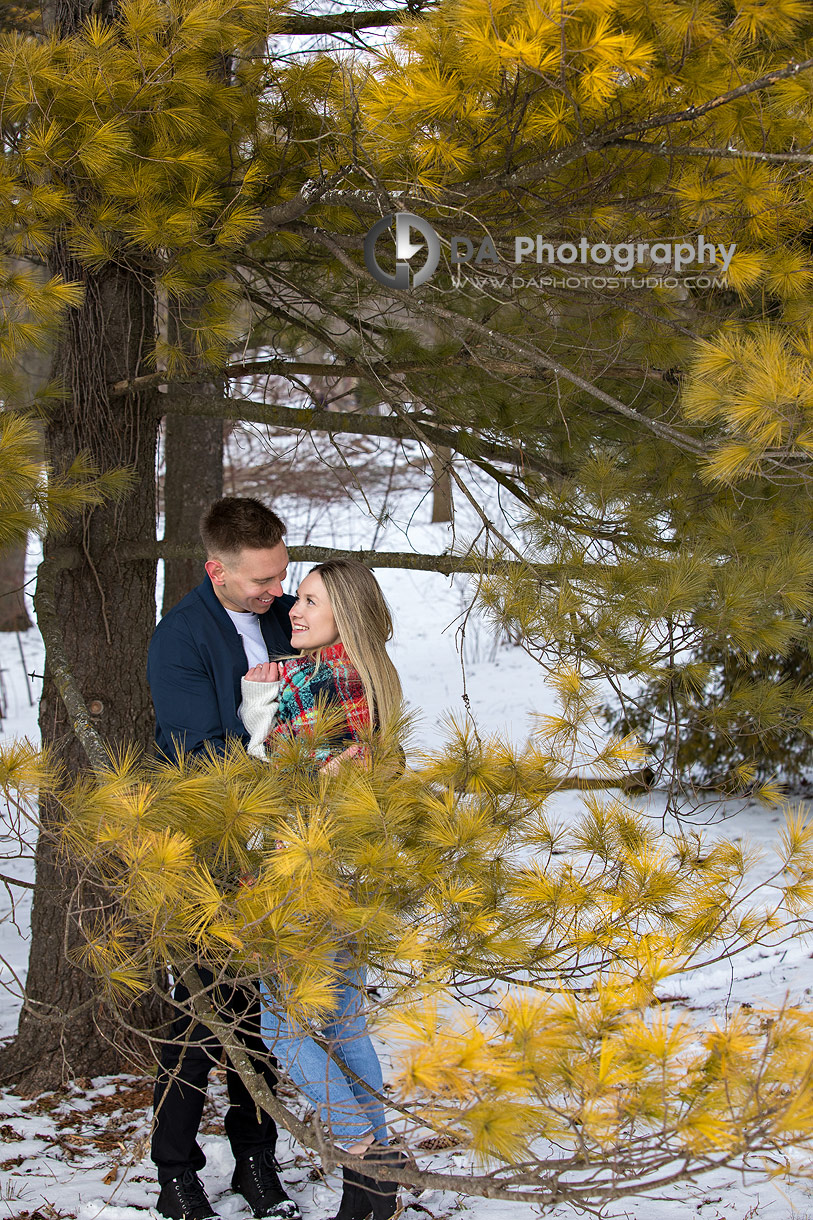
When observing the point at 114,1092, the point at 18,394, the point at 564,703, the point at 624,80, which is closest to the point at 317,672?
the point at 564,703

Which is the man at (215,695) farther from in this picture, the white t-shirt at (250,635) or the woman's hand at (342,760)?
the woman's hand at (342,760)

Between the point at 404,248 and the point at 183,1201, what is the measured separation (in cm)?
259

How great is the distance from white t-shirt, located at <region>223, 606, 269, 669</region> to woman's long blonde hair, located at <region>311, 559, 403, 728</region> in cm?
40

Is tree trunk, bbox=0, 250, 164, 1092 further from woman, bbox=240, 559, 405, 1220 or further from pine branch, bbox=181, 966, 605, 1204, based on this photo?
pine branch, bbox=181, 966, 605, 1204

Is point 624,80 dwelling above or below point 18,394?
above

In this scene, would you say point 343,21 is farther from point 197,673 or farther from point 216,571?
point 197,673

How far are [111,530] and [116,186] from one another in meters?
1.36

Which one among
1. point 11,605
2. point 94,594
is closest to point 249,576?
point 94,594

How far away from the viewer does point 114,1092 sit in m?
3.46

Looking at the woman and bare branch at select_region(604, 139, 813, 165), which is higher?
bare branch at select_region(604, 139, 813, 165)

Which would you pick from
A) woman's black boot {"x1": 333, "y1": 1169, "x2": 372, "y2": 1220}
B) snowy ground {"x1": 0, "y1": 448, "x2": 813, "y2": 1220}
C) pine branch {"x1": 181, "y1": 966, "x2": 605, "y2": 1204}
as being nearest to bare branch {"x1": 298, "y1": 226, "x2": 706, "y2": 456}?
snowy ground {"x1": 0, "y1": 448, "x2": 813, "y2": 1220}

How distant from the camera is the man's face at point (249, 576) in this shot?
265cm

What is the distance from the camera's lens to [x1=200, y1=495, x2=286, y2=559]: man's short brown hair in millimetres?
2641

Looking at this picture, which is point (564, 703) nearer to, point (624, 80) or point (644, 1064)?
point (644, 1064)
